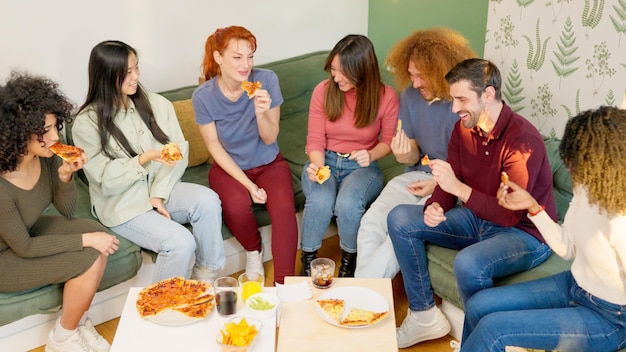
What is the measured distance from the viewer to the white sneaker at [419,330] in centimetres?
259

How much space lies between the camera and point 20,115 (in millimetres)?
2246

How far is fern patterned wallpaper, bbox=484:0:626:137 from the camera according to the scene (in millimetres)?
2705

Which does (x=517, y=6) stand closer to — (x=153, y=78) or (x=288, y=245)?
(x=288, y=245)

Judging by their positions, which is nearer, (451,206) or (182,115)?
(451,206)

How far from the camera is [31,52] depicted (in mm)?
3090

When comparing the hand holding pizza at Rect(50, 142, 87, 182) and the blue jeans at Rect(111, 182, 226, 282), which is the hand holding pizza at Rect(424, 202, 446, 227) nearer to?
the blue jeans at Rect(111, 182, 226, 282)

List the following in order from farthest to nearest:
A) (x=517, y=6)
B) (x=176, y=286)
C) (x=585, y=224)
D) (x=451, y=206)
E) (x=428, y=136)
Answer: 1. (x=517, y=6)
2. (x=428, y=136)
3. (x=451, y=206)
4. (x=176, y=286)
5. (x=585, y=224)

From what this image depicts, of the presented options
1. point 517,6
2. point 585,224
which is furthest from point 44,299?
point 517,6

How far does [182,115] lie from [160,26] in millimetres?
563

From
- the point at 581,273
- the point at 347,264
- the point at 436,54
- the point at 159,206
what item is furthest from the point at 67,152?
the point at 581,273

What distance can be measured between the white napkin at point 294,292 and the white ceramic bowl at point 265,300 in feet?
0.15

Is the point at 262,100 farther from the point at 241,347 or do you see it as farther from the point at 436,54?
the point at 241,347

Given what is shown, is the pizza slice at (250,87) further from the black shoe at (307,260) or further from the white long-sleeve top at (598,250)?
the white long-sleeve top at (598,250)

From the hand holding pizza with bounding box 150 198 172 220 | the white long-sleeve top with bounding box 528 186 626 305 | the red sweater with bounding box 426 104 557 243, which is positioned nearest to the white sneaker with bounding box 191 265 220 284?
the hand holding pizza with bounding box 150 198 172 220
